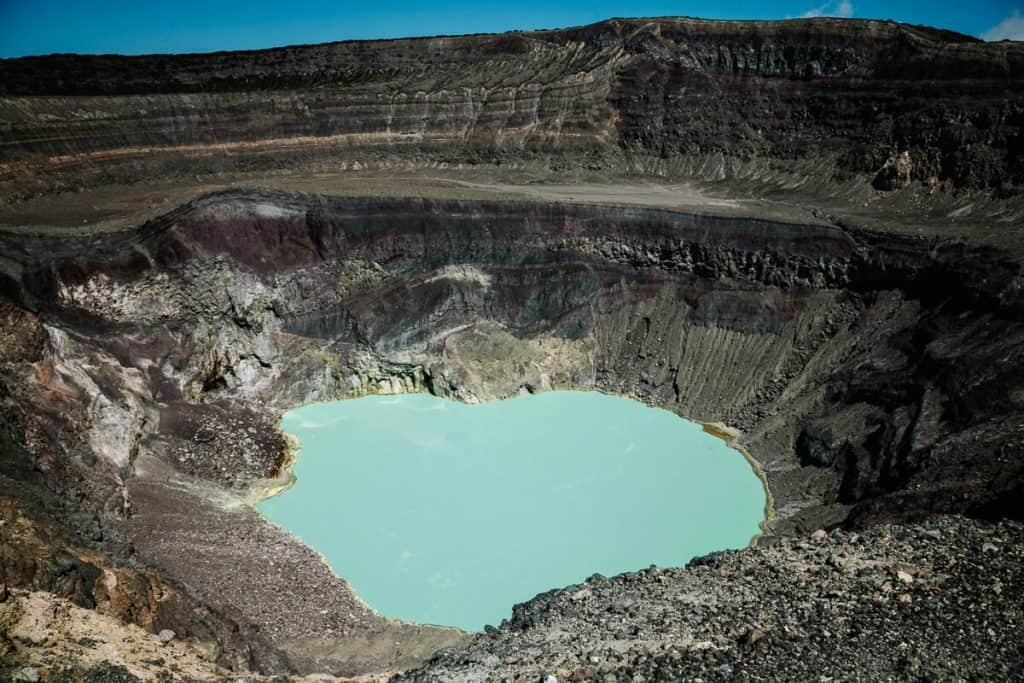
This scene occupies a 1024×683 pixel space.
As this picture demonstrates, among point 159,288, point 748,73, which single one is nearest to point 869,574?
point 159,288

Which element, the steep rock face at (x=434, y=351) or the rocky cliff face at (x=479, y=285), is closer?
the rocky cliff face at (x=479, y=285)

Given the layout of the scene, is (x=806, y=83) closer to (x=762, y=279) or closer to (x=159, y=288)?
(x=762, y=279)

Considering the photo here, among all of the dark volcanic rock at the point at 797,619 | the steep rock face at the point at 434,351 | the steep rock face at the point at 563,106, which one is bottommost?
the dark volcanic rock at the point at 797,619

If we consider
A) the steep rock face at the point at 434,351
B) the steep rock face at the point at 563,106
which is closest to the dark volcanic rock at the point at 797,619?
the steep rock face at the point at 434,351

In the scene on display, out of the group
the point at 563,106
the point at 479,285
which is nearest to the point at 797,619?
the point at 479,285

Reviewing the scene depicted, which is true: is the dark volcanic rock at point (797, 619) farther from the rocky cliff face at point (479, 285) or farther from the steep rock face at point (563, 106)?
the steep rock face at point (563, 106)

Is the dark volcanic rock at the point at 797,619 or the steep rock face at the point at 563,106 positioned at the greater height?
the steep rock face at the point at 563,106

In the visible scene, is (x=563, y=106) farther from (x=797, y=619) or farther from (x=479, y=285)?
(x=797, y=619)
